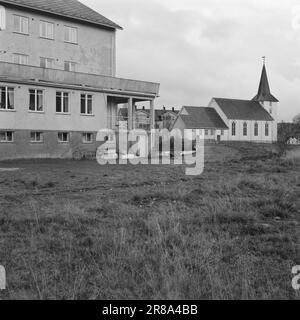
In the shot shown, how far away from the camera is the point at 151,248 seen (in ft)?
23.0

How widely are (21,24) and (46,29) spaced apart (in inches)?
95.6

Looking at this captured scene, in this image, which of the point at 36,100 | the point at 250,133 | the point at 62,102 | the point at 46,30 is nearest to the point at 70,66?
the point at 46,30

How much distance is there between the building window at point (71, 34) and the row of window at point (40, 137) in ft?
32.6

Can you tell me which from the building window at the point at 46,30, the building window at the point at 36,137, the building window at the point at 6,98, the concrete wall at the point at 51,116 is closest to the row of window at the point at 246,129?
the building window at the point at 46,30

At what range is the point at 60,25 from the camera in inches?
1614

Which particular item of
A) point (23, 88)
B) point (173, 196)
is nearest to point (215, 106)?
point (23, 88)

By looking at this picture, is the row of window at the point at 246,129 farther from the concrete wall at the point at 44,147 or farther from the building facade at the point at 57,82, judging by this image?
the concrete wall at the point at 44,147

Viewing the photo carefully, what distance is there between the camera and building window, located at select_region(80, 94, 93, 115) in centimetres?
3669

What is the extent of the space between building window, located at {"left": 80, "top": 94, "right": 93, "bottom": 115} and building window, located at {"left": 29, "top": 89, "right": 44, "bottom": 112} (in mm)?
3553

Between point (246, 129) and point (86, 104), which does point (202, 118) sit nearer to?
point (246, 129)

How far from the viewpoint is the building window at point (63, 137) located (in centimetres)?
3531

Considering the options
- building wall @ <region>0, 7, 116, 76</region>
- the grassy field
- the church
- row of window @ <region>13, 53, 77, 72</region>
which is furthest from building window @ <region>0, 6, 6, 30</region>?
the church

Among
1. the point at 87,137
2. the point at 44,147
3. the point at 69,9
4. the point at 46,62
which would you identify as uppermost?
the point at 69,9
